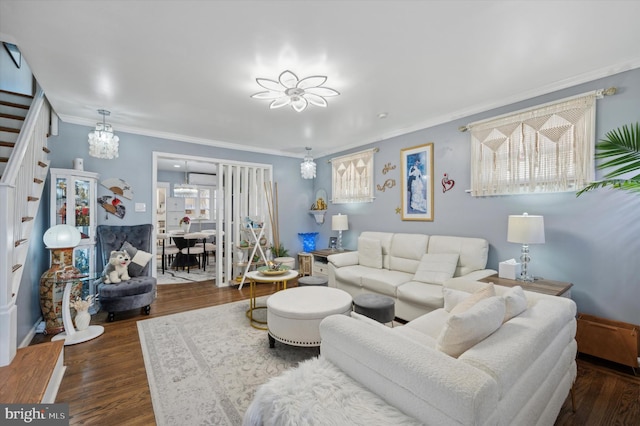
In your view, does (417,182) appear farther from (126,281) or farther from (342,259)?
(126,281)

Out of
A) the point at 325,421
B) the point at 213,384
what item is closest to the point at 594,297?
the point at 325,421

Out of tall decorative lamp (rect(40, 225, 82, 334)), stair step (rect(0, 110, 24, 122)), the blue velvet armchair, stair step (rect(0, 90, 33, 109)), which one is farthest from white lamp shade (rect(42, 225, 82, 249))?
stair step (rect(0, 90, 33, 109))

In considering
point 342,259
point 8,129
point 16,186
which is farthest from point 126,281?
point 342,259

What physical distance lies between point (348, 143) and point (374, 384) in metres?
4.60

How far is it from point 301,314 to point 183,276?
438cm

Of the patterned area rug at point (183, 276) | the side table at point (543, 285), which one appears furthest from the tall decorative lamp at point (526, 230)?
the patterned area rug at point (183, 276)

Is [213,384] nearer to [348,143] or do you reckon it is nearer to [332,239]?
[332,239]

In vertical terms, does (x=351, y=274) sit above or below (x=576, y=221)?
below

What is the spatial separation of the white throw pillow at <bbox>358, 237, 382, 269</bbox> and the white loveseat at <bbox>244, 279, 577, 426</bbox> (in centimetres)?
259

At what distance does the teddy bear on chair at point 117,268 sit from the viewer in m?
3.47

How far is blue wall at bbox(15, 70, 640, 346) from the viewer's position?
2.49m

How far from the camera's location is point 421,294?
300cm

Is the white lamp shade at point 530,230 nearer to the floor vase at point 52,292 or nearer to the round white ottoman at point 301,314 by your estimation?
the round white ottoman at point 301,314

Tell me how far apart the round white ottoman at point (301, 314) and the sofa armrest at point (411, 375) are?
1003 millimetres
